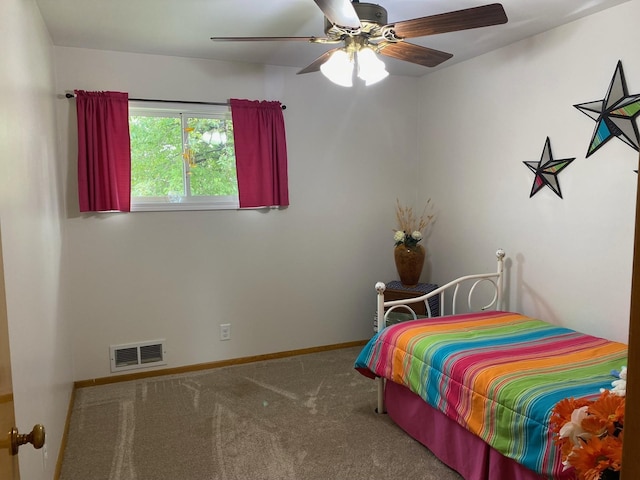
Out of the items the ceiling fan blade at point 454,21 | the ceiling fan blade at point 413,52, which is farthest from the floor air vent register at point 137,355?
the ceiling fan blade at point 454,21

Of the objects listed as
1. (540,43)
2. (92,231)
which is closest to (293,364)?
(92,231)

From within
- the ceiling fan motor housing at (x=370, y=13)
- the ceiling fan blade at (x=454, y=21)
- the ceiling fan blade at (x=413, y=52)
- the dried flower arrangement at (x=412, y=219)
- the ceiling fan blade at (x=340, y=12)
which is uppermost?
the ceiling fan motor housing at (x=370, y=13)

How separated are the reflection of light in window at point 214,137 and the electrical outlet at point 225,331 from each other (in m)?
1.49

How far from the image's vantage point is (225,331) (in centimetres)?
378

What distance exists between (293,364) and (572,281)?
7.13 ft

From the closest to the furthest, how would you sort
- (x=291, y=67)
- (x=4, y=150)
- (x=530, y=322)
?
(x=4, y=150) → (x=530, y=322) → (x=291, y=67)

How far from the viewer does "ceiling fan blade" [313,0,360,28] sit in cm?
179

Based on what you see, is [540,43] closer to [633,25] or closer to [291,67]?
[633,25]

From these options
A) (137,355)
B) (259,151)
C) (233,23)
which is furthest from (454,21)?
(137,355)

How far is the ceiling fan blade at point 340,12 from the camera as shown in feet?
5.86

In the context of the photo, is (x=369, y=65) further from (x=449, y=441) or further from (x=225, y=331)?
(x=225, y=331)

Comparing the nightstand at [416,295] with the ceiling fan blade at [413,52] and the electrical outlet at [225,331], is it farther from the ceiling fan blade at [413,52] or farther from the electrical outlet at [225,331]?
the ceiling fan blade at [413,52]

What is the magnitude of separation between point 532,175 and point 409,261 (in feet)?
3.78

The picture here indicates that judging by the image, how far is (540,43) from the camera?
3.06 metres
